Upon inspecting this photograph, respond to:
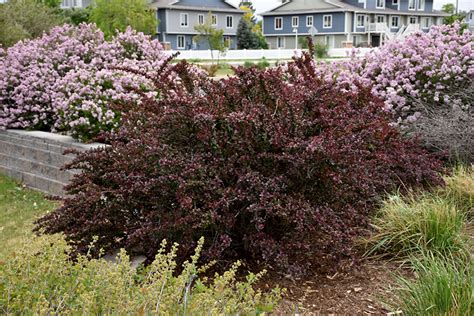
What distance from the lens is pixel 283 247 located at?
13.1 ft

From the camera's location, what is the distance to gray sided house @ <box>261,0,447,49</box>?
56.5 metres

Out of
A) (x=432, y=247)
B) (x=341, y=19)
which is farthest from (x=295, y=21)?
(x=432, y=247)

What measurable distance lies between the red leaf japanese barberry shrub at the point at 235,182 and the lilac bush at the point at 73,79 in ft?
9.82

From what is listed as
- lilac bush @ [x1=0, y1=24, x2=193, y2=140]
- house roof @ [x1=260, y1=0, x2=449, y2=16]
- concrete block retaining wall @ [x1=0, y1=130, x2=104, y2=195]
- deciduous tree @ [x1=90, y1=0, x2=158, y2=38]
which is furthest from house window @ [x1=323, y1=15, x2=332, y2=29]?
concrete block retaining wall @ [x1=0, y1=130, x2=104, y2=195]

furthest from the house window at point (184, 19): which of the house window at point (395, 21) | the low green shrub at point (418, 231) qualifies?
the low green shrub at point (418, 231)

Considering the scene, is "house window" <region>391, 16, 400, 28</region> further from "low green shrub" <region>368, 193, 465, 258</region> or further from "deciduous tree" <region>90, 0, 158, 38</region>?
"low green shrub" <region>368, 193, 465, 258</region>

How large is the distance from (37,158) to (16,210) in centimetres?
122

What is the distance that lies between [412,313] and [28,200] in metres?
5.65

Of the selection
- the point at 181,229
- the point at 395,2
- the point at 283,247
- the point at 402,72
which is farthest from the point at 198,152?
the point at 395,2

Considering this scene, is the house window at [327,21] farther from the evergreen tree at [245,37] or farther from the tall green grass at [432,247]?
the tall green grass at [432,247]

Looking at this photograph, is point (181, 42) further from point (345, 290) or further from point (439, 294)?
point (439, 294)

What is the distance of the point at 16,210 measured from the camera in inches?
287

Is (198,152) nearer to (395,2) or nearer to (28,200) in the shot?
(28,200)

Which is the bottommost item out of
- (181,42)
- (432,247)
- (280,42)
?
(432,247)
